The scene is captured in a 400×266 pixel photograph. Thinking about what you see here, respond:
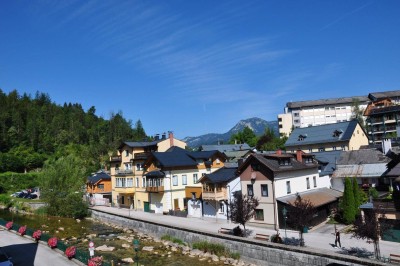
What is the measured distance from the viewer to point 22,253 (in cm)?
2870

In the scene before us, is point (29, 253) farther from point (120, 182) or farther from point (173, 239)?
point (120, 182)

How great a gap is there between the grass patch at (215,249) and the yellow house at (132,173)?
79.4ft

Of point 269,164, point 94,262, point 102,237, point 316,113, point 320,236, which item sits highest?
point 316,113

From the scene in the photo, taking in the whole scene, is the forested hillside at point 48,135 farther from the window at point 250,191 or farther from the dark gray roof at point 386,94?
the dark gray roof at point 386,94

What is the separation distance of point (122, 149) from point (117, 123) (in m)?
81.9

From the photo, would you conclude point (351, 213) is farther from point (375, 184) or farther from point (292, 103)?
point (292, 103)

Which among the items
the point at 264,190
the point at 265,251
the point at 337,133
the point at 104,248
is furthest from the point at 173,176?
the point at 337,133

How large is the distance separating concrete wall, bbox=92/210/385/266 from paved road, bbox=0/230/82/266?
13602mm

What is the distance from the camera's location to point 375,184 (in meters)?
43.8

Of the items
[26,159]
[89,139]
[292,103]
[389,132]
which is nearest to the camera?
[389,132]

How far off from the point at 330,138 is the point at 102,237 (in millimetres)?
49627

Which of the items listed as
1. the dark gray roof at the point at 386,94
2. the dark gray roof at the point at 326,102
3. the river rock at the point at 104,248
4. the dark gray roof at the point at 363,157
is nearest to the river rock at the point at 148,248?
the river rock at the point at 104,248

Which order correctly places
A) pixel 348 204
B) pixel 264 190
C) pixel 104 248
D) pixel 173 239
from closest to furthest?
pixel 348 204, pixel 104 248, pixel 173 239, pixel 264 190

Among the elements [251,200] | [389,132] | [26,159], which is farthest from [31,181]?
[389,132]
